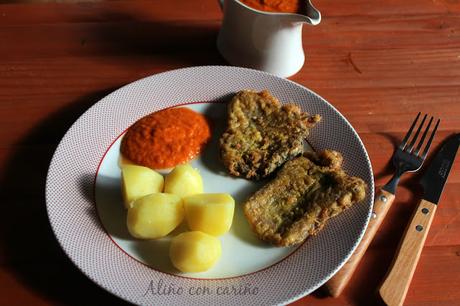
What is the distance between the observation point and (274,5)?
2029mm

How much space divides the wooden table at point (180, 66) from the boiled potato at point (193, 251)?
0.83 feet

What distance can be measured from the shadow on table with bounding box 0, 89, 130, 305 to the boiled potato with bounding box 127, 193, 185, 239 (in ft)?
0.73

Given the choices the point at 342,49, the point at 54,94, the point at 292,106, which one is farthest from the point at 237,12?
the point at 54,94

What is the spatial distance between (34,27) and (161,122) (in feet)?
3.04

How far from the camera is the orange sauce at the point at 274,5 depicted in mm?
2020

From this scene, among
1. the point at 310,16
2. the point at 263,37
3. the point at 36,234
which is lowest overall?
the point at 36,234

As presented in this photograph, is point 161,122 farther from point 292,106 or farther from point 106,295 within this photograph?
point 106,295

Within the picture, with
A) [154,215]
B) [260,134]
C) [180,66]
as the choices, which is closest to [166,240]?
[154,215]

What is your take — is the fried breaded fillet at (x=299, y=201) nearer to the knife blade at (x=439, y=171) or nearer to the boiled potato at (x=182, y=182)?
the boiled potato at (x=182, y=182)

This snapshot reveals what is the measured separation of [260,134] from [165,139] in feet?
1.20

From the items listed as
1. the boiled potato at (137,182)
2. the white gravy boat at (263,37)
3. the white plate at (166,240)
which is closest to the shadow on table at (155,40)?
the white gravy boat at (263,37)

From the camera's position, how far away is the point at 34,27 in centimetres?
231

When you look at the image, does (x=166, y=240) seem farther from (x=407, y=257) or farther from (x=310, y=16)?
(x=310, y=16)

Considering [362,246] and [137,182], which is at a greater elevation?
[137,182]
